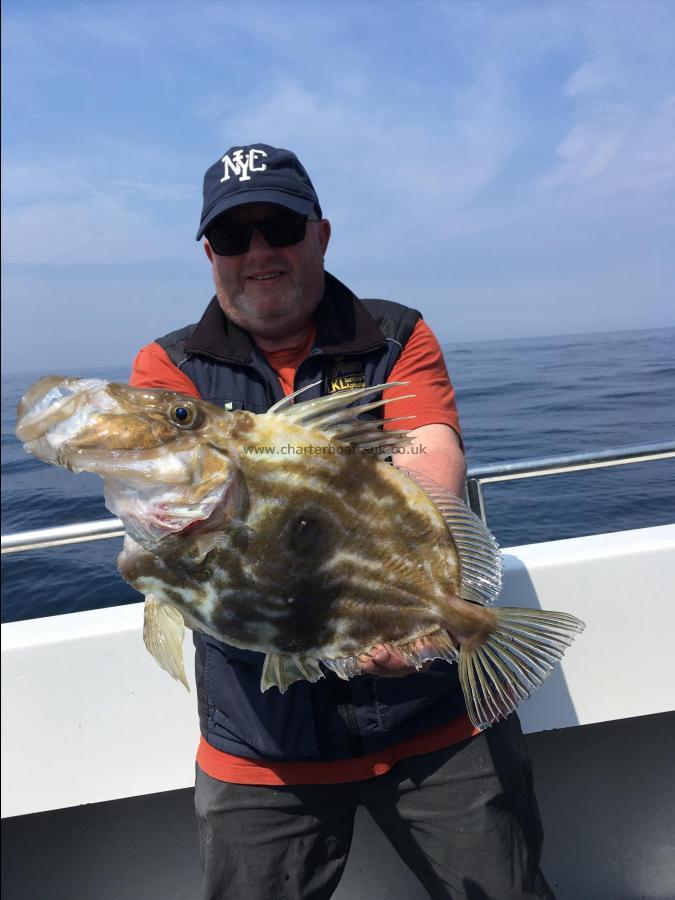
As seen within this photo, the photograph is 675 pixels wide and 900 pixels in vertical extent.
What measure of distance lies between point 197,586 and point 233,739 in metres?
0.96

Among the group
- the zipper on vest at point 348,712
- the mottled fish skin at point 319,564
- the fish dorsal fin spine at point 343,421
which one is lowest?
the zipper on vest at point 348,712

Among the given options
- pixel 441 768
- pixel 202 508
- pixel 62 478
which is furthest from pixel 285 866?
pixel 62 478

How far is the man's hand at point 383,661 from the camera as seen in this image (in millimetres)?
1874

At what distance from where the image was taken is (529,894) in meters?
2.36

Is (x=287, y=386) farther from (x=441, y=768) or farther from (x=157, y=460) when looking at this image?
(x=441, y=768)

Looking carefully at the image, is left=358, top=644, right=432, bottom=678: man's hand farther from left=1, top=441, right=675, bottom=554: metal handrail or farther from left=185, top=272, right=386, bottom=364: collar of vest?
left=1, top=441, right=675, bottom=554: metal handrail

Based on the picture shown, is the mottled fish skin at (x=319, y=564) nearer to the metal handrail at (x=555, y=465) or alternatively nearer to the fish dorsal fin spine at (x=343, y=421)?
the fish dorsal fin spine at (x=343, y=421)

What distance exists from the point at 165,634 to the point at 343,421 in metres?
0.83

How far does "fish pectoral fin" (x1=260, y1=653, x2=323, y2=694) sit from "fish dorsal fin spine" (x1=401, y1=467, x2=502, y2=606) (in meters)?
0.52

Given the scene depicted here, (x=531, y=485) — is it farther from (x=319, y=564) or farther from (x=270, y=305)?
(x=319, y=564)

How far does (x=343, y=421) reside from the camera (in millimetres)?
1827

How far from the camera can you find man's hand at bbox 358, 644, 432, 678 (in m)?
1.87

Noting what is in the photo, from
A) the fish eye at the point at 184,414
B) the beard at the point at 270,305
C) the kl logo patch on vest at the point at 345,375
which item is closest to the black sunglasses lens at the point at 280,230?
the beard at the point at 270,305

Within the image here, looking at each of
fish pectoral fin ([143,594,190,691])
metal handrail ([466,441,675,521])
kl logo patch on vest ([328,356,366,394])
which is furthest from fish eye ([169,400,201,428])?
metal handrail ([466,441,675,521])
